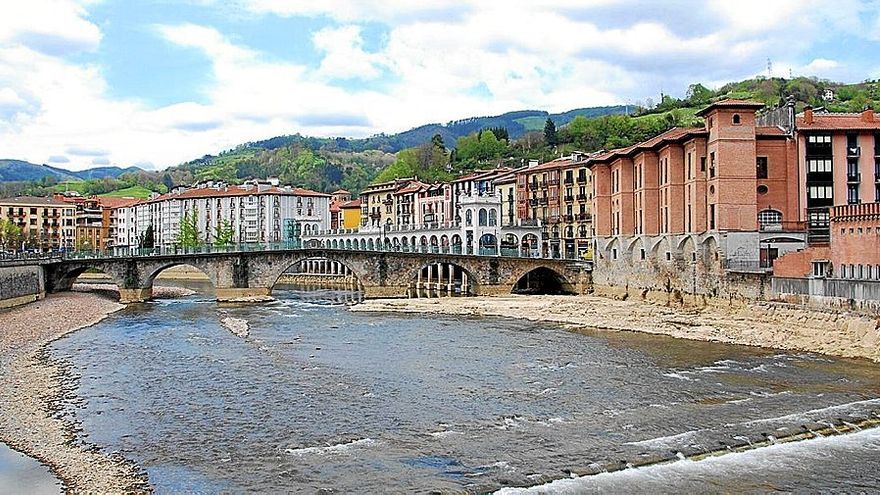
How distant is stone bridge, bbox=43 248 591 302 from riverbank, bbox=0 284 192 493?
19.7 meters

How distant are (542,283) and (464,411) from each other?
5674cm

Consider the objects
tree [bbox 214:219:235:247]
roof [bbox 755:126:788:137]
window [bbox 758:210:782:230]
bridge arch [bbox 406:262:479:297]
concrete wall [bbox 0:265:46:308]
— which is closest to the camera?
window [bbox 758:210:782:230]

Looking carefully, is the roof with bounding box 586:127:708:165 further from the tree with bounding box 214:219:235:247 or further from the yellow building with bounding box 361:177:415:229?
the tree with bounding box 214:219:235:247

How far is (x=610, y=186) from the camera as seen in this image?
7262cm

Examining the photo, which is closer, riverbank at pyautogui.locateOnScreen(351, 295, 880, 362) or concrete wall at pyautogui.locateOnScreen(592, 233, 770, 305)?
riverbank at pyautogui.locateOnScreen(351, 295, 880, 362)

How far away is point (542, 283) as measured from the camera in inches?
3255

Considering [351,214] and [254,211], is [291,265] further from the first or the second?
[351,214]

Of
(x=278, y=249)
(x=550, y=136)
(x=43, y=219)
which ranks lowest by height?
(x=278, y=249)

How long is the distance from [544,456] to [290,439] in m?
7.29

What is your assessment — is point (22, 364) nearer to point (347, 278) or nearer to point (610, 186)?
point (610, 186)

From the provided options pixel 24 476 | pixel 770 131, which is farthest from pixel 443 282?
pixel 24 476

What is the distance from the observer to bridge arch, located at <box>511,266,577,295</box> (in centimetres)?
7656

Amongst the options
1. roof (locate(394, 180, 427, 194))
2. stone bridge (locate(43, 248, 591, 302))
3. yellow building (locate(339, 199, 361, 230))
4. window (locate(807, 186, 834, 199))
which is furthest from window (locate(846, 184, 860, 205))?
yellow building (locate(339, 199, 361, 230))

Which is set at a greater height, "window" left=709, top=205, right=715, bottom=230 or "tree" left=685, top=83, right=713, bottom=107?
"tree" left=685, top=83, right=713, bottom=107
